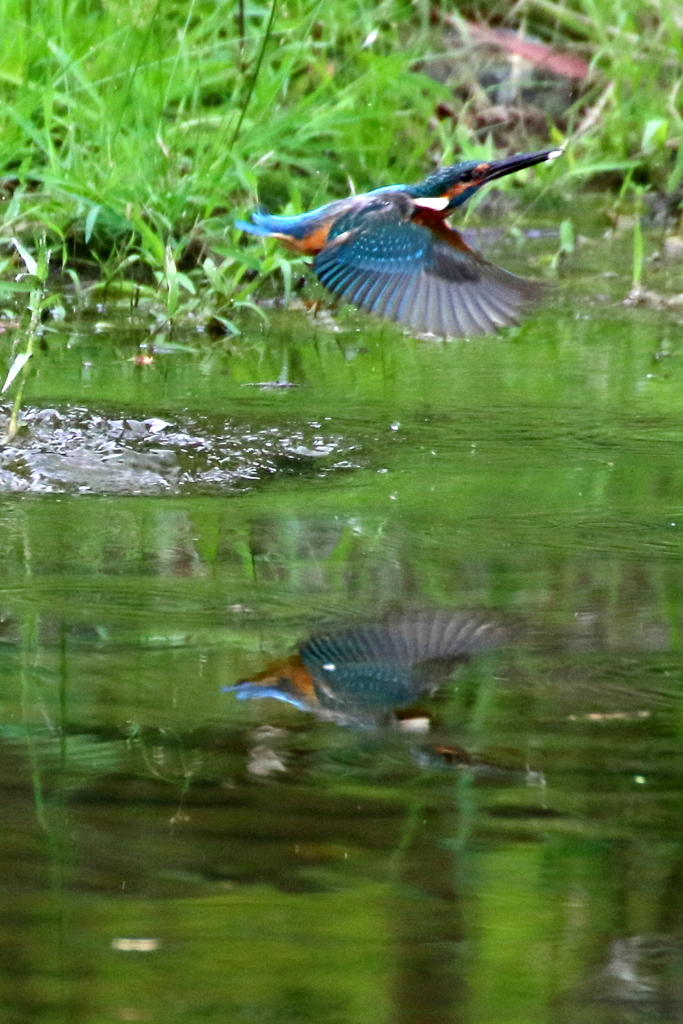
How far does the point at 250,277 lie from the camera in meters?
4.68

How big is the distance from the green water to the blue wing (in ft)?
0.75

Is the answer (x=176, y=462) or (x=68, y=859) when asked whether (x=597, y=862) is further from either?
(x=176, y=462)

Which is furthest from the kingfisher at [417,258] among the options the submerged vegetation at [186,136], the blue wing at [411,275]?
the submerged vegetation at [186,136]

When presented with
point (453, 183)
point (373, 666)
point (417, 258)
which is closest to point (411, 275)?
point (417, 258)

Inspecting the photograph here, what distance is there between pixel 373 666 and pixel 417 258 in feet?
5.07

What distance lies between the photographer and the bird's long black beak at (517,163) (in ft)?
9.93

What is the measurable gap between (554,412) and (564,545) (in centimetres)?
92

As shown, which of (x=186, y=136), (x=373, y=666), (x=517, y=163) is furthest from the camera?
(x=186, y=136)

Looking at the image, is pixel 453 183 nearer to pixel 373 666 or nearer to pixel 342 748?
pixel 373 666

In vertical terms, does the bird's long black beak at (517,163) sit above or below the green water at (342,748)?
above

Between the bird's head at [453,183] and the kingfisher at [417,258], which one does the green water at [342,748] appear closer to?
the kingfisher at [417,258]

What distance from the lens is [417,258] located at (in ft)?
10.4

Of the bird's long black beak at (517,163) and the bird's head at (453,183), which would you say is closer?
the bird's long black beak at (517,163)

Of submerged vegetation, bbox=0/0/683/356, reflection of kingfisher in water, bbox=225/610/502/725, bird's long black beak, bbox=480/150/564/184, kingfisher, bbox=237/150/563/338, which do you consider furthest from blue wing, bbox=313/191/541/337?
reflection of kingfisher in water, bbox=225/610/502/725
